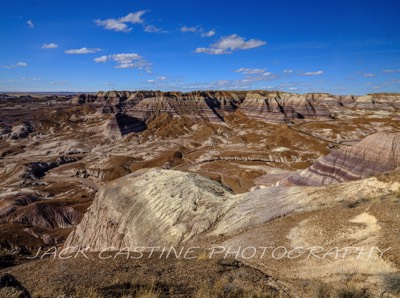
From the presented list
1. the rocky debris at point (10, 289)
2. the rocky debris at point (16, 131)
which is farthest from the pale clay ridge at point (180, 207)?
the rocky debris at point (16, 131)

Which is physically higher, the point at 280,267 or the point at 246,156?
the point at 280,267

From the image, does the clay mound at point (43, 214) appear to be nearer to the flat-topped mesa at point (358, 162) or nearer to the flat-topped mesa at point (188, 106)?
the flat-topped mesa at point (358, 162)

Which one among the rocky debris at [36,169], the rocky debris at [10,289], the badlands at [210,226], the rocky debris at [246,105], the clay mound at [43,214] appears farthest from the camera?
the rocky debris at [246,105]

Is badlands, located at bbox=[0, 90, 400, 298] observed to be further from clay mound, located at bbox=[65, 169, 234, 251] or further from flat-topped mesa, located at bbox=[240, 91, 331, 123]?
flat-topped mesa, located at bbox=[240, 91, 331, 123]

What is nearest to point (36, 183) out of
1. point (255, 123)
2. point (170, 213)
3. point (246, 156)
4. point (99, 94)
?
point (246, 156)

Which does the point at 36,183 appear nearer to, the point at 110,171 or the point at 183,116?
the point at 110,171

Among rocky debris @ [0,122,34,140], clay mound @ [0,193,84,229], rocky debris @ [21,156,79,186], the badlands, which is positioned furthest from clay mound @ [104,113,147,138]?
clay mound @ [0,193,84,229]
